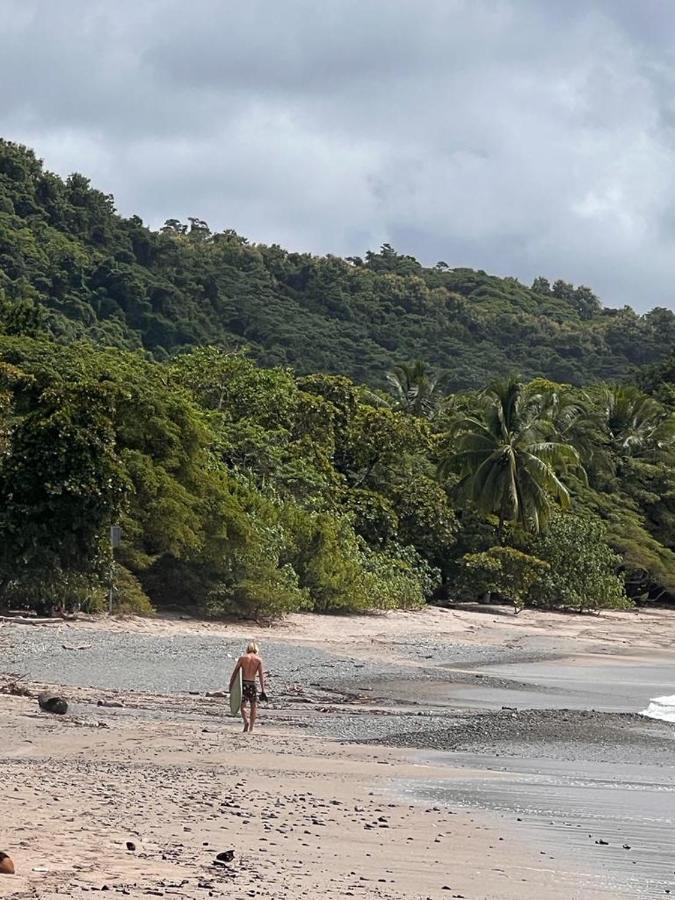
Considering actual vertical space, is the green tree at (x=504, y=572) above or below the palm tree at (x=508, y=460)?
below

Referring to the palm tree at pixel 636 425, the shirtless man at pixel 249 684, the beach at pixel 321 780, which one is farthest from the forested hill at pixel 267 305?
the shirtless man at pixel 249 684

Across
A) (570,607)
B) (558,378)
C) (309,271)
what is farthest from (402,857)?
(309,271)

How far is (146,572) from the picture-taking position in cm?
2838

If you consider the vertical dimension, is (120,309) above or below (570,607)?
above

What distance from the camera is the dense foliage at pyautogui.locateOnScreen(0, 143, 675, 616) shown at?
24.2m

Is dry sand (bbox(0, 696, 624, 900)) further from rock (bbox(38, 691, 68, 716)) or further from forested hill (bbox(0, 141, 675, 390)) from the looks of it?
forested hill (bbox(0, 141, 675, 390))

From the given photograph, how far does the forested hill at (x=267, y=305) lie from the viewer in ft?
256

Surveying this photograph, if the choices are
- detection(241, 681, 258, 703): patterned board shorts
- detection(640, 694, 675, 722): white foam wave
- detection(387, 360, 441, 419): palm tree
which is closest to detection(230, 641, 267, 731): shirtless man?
detection(241, 681, 258, 703): patterned board shorts

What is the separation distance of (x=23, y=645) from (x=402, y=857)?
42.6 ft

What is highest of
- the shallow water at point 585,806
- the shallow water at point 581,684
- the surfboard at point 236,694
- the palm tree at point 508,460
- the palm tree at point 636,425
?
the palm tree at point 636,425

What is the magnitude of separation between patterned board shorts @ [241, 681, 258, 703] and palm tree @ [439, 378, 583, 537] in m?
29.5

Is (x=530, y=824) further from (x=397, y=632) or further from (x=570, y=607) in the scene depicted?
(x=570, y=607)

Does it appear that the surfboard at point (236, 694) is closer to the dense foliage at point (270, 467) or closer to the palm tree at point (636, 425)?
the dense foliage at point (270, 467)

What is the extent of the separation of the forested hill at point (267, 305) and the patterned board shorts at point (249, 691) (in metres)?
52.1
